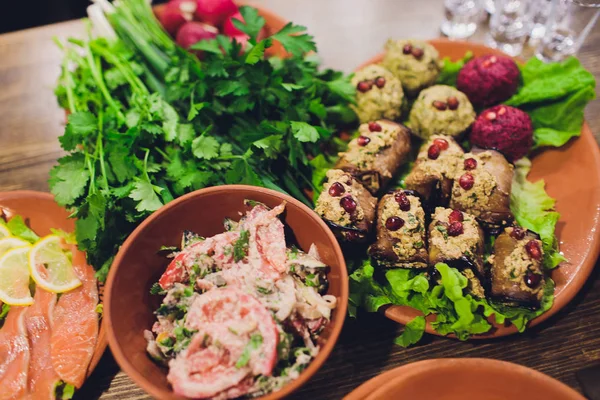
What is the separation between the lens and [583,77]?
2.46m

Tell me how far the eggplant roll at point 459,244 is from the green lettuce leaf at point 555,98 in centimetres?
77

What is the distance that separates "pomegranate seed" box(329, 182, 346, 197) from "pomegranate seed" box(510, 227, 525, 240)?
754mm

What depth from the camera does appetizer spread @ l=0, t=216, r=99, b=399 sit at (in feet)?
6.24

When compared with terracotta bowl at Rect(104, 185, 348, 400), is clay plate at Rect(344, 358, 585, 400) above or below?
below

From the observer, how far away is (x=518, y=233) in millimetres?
2031

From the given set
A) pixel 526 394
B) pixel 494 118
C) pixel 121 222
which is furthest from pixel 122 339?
pixel 494 118

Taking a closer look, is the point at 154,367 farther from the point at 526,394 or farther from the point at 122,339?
the point at 526,394

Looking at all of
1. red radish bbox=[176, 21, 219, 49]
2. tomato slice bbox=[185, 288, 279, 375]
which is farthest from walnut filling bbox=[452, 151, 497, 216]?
red radish bbox=[176, 21, 219, 49]

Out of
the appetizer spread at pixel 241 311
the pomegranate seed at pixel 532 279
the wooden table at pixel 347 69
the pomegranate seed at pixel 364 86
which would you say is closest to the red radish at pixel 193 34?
the wooden table at pixel 347 69

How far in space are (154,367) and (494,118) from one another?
193 centimetres

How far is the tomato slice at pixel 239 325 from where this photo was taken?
1.51 metres

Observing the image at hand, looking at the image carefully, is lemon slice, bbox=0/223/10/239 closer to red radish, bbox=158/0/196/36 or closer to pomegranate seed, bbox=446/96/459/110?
red radish, bbox=158/0/196/36

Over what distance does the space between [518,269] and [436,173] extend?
566mm

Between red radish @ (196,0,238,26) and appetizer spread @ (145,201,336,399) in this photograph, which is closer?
appetizer spread @ (145,201,336,399)
